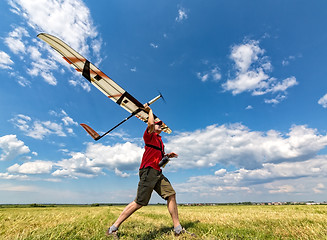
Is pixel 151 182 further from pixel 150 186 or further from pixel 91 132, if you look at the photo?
pixel 91 132

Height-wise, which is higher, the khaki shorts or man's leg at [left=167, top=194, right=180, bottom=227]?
the khaki shorts

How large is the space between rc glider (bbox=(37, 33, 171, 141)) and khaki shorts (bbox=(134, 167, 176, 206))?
2.45 m

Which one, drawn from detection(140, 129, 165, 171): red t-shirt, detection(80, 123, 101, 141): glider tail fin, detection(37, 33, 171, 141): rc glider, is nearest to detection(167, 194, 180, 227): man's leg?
detection(140, 129, 165, 171): red t-shirt

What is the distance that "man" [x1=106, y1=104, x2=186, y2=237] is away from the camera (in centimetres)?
431

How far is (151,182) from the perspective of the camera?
446cm

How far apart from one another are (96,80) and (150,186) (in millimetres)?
4911

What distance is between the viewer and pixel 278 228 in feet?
12.2

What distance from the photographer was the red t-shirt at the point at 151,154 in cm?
463

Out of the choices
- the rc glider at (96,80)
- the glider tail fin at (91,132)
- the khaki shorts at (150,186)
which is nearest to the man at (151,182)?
the khaki shorts at (150,186)

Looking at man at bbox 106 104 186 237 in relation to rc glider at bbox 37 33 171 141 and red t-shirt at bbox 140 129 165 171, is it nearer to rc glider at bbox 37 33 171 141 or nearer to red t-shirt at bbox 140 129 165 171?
red t-shirt at bbox 140 129 165 171

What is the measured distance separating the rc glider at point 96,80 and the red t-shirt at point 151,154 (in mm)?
1714

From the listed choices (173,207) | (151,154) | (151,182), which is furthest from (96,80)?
(173,207)

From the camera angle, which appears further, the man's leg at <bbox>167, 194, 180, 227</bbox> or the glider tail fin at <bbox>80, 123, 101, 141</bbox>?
the glider tail fin at <bbox>80, 123, 101, 141</bbox>

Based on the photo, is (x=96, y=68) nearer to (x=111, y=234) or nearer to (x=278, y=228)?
(x=111, y=234)
